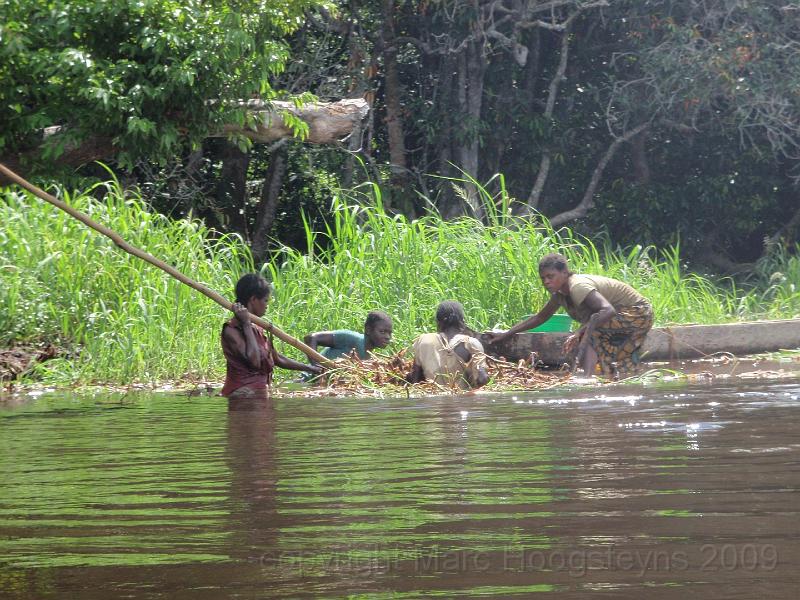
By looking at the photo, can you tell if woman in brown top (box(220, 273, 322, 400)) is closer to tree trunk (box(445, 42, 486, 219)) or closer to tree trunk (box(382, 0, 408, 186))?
tree trunk (box(445, 42, 486, 219))

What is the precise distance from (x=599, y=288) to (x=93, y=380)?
430 cm

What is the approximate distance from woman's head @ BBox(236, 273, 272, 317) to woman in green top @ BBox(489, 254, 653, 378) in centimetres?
Result: 207

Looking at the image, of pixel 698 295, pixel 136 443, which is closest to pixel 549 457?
pixel 136 443

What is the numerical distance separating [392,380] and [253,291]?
1.27 meters

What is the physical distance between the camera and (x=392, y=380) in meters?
9.14

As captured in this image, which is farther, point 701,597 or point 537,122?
point 537,122

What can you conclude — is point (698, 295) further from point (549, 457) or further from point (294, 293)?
point (549, 457)

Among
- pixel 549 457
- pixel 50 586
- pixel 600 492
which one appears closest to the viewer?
pixel 50 586

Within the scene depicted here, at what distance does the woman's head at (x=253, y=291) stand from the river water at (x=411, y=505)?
5.95 ft

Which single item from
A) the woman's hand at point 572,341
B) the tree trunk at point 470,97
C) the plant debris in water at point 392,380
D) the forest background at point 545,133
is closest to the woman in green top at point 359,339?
the plant debris in water at point 392,380

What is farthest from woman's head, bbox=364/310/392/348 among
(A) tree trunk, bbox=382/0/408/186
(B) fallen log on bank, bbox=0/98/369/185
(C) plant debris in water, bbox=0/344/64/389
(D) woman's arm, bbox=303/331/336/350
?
(A) tree trunk, bbox=382/0/408/186

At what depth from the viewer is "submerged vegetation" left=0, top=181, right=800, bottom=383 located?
10.2m

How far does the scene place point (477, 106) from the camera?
17656 millimetres

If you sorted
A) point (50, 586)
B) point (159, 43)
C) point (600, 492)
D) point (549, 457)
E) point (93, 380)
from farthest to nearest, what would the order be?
point (159, 43), point (93, 380), point (549, 457), point (600, 492), point (50, 586)
